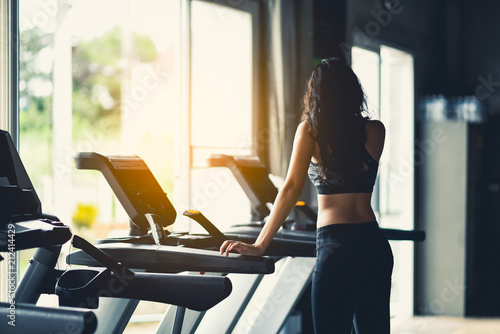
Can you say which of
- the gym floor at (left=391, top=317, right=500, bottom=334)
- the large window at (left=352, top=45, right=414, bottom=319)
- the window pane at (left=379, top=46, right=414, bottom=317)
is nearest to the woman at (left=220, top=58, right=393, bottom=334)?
the gym floor at (left=391, top=317, right=500, bottom=334)

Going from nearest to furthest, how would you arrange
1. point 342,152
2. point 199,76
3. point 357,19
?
point 342,152 < point 199,76 < point 357,19

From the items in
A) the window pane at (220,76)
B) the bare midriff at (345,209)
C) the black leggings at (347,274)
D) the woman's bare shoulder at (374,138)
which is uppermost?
the window pane at (220,76)

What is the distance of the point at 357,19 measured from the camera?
504 centimetres

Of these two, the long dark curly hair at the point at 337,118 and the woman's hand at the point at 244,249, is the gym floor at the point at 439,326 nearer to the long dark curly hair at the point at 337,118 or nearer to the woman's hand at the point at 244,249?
the woman's hand at the point at 244,249

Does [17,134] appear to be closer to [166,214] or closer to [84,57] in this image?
[166,214]

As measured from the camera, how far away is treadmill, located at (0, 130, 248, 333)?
1.63m

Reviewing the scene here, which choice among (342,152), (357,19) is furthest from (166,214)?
(357,19)

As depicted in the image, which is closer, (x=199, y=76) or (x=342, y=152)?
(x=342, y=152)

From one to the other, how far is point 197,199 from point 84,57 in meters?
7.36

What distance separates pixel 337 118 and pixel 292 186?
254mm

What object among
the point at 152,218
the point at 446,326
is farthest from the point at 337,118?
the point at 446,326

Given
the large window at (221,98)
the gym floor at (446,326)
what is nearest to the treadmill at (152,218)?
the large window at (221,98)

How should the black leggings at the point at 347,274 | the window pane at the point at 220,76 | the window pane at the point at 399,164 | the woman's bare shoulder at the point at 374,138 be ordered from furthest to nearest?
the window pane at the point at 399,164, the window pane at the point at 220,76, the woman's bare shoulder at the point at 374,138, the black leggings at the point at 347,274

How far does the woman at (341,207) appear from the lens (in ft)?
6.16
